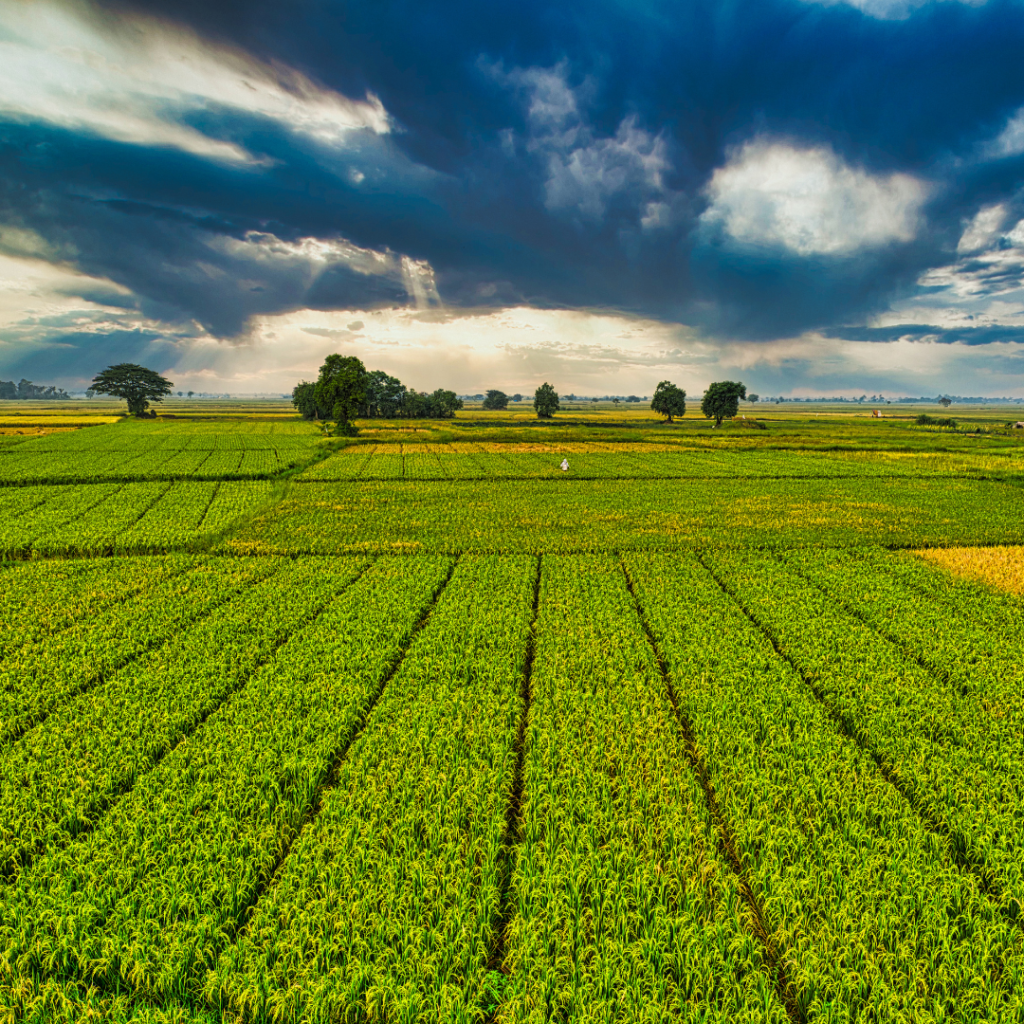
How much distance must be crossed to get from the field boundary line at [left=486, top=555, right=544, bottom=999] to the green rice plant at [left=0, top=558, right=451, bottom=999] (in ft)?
10.9

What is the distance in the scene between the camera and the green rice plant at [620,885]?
5465mm

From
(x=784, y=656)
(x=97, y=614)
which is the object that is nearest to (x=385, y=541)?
(x=97, y=614)

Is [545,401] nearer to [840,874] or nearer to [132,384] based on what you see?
[132,384]

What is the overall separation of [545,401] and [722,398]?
49403 mm

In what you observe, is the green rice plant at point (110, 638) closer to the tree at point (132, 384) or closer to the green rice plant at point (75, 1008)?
the green rice plant at point (75, 1008)

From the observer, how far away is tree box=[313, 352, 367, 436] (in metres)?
80.1

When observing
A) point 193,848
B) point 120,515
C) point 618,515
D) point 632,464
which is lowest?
point 193,848

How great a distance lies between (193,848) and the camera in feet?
23.8

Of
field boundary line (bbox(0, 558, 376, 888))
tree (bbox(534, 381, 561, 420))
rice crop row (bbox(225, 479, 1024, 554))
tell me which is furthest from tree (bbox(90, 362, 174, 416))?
field boundary line (bbox(0, 558, 376, 888))

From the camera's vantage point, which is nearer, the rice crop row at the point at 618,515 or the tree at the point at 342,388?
the rice crop row at the point at 618,515

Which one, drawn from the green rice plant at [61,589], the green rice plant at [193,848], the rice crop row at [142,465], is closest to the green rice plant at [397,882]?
the green rice plant at [193,848]

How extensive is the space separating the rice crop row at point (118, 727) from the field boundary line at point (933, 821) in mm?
13532

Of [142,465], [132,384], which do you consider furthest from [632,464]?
[132,384]

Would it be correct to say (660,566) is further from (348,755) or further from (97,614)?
(97,614)
